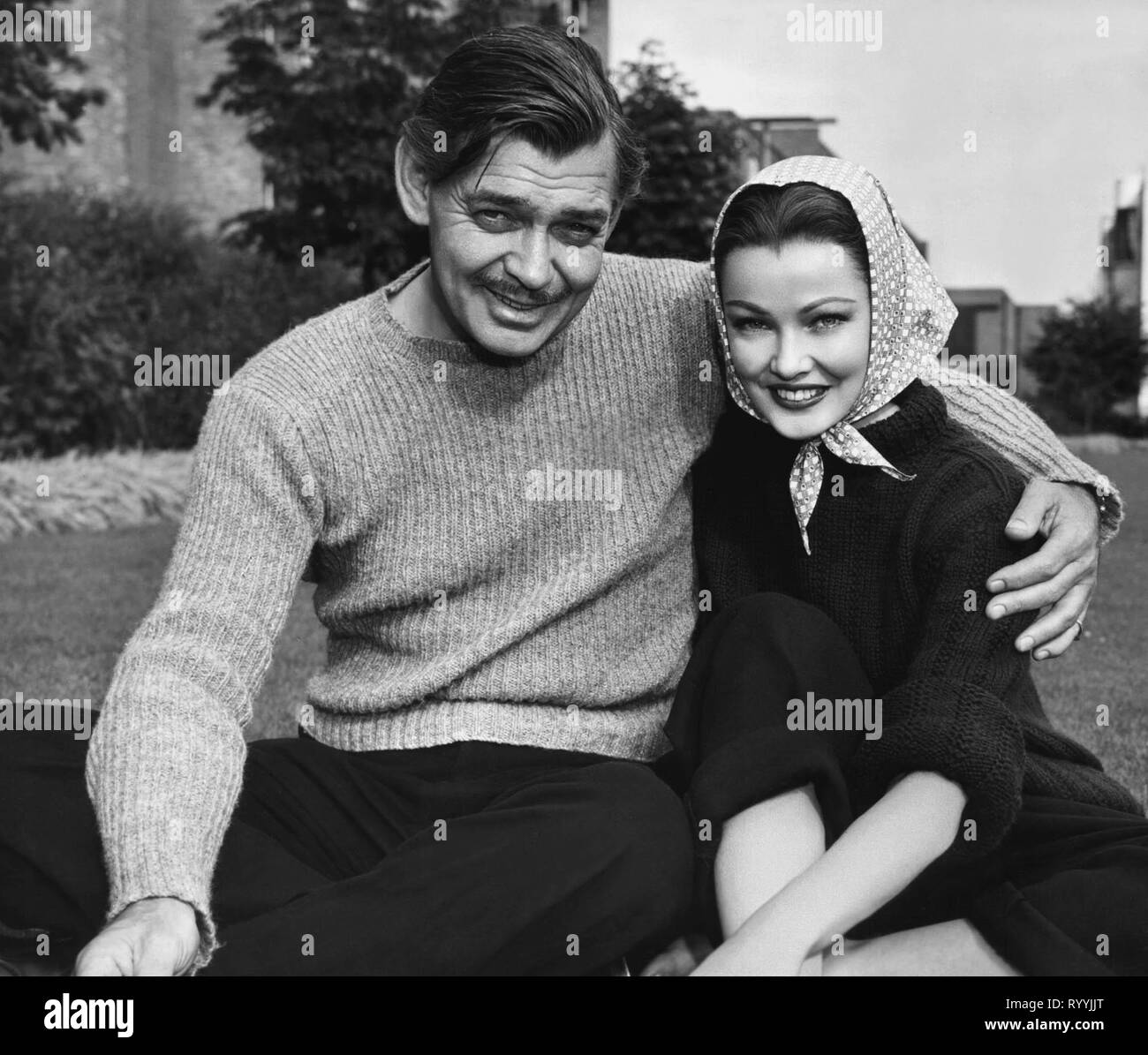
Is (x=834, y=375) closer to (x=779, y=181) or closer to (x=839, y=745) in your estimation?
(x=779, y=181)

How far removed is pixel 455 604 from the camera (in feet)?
8.86

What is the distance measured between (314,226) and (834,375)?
10.3 m

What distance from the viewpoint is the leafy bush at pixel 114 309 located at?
12.1 meters

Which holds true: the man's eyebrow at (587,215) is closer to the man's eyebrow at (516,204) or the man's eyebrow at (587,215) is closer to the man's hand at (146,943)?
the man's eyebrow at (516,204)

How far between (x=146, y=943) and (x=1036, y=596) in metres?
1.49

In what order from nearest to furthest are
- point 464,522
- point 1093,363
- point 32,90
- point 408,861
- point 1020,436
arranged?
1. point 408,861
2. point 464,522
3. point 1020,436
4. point 32,90
5. point 1093,363

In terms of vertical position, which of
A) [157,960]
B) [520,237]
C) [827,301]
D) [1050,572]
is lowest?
[157,960]

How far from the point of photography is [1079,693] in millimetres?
5168

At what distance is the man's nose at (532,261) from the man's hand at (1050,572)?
90cm

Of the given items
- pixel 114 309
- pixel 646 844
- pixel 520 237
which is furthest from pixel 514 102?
pixel 114 309

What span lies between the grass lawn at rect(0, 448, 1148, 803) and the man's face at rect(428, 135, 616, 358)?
2.04 m

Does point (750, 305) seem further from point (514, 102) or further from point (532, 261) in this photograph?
point (514, 102)

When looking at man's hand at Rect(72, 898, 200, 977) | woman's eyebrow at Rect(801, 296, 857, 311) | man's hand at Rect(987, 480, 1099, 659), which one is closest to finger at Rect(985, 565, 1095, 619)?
man's hand at Rect(987, 480, 1099, 659)
